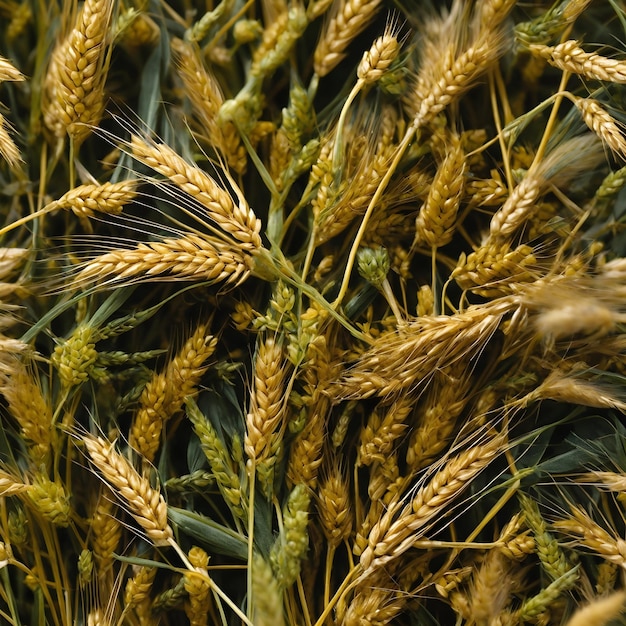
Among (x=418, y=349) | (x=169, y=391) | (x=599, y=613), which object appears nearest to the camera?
(x=599, y=613)

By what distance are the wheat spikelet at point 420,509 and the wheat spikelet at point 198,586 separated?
223 mm

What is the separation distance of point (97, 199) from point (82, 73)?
0.18m

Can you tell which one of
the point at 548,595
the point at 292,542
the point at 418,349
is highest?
the point at 418,349

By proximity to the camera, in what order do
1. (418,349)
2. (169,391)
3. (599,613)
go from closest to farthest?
(599,613), (418,349), (169,391)

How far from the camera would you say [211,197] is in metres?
0.90

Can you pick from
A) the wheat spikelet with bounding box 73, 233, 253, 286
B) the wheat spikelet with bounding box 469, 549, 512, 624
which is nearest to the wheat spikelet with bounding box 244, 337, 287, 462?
the wheat spikelet with bounding box 73, 233, 253, 286

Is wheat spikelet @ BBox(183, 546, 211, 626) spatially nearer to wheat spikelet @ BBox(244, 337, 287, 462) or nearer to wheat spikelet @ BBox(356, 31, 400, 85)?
wheat spikelet @ BBox(244, 337, 287, 462)

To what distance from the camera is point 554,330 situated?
2.62 feet

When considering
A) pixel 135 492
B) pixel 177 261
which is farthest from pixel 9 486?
pixel 177 261

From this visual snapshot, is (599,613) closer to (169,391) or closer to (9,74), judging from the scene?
(169,391)

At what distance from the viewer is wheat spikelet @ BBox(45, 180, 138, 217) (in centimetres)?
95

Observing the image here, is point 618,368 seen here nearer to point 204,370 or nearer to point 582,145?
point 582,145

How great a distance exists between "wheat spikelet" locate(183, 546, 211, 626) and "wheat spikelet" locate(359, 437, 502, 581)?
223mm

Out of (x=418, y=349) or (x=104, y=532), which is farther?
(x=104, y=532)
